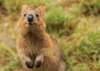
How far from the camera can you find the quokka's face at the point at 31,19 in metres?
7.43

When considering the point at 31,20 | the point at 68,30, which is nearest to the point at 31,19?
the point at 31,20

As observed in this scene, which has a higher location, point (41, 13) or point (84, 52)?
point (41, 13)

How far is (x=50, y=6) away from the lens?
30.8 ft

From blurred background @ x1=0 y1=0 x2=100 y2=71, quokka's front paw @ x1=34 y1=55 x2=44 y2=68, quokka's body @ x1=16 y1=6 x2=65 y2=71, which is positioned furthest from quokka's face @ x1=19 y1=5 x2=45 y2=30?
blurred background @ x1=0 y1=0 x2=100 y2=71

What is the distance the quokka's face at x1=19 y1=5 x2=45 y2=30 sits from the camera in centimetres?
743

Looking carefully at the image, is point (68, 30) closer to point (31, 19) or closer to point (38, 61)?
point (38, 61)

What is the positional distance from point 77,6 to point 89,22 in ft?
1.57

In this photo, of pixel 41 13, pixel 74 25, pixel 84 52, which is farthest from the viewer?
pixel 74 25

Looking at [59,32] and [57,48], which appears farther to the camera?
[59,32]

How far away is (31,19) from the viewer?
739 centimetres

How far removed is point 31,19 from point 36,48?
620 mm

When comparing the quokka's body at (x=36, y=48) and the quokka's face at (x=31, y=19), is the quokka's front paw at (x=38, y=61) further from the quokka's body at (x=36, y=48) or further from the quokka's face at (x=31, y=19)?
the quokka's face at (x=31, y=19)

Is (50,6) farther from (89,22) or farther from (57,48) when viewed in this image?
(57,48)

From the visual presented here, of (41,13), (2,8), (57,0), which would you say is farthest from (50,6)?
(41,13)
